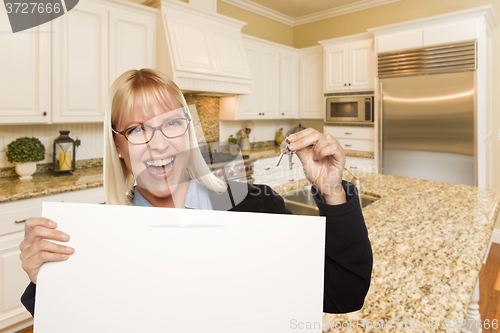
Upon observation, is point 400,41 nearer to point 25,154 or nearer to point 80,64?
point 80,64

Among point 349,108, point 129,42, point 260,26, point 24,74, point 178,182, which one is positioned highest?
point 260,26

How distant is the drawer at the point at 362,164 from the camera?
3.78m

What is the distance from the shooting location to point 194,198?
826 millimetres

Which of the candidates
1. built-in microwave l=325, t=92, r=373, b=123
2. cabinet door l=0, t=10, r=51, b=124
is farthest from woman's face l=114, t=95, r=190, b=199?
built-in microwave l=325, t=92, r=373, b=123

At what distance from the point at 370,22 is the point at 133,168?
4447 mm

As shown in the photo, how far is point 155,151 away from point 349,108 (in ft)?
12.0

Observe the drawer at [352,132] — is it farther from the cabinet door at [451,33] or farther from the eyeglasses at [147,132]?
the eyeglasses at [147,132]

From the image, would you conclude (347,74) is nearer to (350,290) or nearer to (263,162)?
(263,162)

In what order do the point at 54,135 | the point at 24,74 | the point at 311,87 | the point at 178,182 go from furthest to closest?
the point at 311,87 → the point at 54,135 → the point at 24,74 → the point at 178,182

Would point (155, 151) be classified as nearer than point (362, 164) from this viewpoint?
Yes

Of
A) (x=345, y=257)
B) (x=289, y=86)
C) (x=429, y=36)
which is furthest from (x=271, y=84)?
(x=345, y=257)

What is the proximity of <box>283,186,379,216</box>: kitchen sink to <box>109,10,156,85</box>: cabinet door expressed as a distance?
1.78 m

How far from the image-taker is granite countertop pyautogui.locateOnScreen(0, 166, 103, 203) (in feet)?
6.25

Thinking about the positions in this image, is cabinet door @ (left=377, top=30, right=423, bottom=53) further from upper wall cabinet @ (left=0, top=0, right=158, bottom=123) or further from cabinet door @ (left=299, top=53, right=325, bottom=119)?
upper wall cabinet @ (left=0, top=0, right=158, bottom=123)
